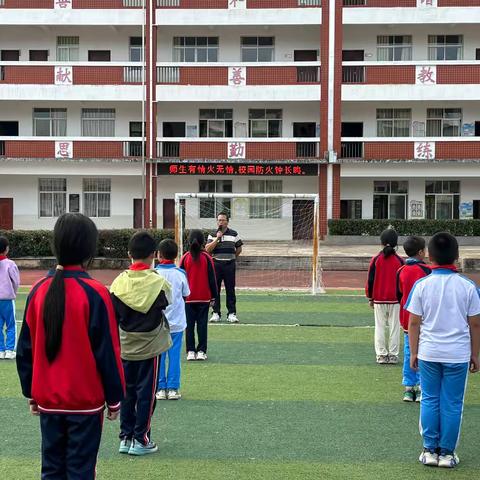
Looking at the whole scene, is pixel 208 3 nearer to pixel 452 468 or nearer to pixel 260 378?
pixel 260 378

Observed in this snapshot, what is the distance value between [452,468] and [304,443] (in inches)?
49.3

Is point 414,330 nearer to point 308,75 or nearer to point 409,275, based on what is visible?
point 409,275

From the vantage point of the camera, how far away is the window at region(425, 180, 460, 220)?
118 ft

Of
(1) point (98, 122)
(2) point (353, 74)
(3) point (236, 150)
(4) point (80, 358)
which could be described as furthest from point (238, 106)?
(4) point (80, 358)

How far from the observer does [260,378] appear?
8523mm

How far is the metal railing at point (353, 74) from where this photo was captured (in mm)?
34469

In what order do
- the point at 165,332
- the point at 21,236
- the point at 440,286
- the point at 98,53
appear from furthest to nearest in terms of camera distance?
the point at 98,53, the point at 21,236, the point at 165,332, the point at 440,286

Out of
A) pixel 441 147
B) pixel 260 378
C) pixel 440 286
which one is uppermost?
pixel 441 147

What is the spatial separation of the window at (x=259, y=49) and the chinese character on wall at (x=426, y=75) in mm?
7384

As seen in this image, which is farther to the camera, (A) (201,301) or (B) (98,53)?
(B) (98,53)

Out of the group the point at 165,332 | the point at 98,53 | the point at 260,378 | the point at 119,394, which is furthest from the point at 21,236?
the point at 119,394

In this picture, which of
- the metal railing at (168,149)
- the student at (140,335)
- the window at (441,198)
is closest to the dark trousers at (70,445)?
the student at (140,335)

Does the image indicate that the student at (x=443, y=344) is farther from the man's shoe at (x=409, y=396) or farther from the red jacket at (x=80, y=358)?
the red jacket at (x=80, y=358)

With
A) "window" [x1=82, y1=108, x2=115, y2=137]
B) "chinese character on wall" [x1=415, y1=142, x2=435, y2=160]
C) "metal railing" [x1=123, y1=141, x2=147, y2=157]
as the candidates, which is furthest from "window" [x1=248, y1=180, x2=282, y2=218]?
"window" [x1=82, y1=108, x2=115, y2=137]
